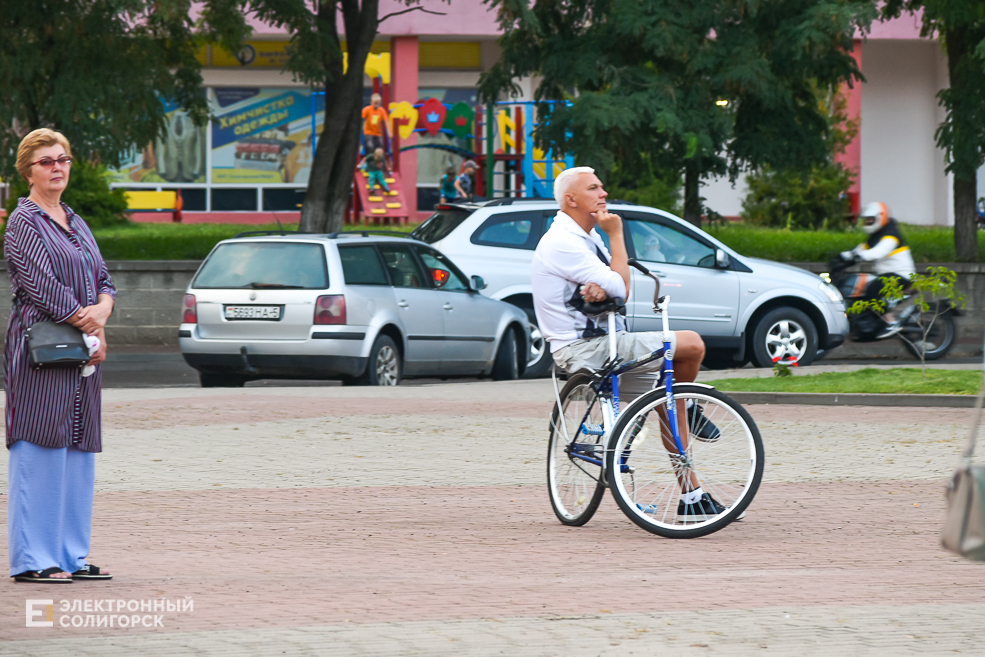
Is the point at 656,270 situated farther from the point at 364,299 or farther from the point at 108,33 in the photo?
the point at 108,33

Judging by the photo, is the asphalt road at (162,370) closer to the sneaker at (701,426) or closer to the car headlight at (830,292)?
the car headlight at (830,292)

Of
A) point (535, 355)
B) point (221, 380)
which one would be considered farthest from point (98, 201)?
point (535, 355)

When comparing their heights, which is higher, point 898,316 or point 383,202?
point 383,202

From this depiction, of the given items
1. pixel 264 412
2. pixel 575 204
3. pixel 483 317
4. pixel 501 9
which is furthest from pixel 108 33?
pixel 575 204

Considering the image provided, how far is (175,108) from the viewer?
21.3 m

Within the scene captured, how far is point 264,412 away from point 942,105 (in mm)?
13318

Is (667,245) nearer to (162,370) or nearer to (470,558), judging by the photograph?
(162,370)

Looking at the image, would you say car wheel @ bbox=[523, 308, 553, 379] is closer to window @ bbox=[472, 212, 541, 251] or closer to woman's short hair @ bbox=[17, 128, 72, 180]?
window @ bbox=[472, 212, 541, 251]

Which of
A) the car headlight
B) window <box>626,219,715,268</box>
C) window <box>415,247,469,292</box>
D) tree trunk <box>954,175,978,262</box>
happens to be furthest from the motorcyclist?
tree trunk <box>954,175,978,262</box>

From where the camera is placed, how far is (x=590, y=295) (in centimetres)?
688

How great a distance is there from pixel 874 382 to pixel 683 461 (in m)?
7.00

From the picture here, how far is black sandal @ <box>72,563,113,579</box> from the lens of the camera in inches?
228

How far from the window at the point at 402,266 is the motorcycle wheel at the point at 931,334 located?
574cm

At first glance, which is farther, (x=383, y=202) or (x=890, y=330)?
(x=383, y=202)
